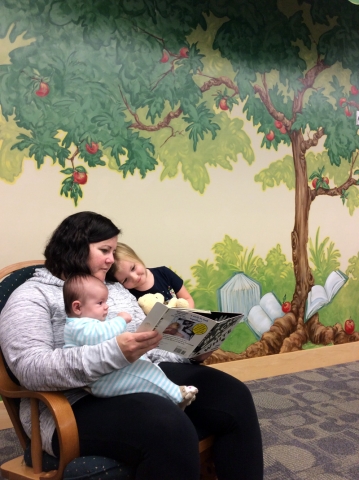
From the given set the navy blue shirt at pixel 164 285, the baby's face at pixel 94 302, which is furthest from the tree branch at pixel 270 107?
the baby's face at pixel 94 302

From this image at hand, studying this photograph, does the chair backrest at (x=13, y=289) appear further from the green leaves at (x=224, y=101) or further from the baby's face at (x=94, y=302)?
the green leaves at (x=224, y=101)

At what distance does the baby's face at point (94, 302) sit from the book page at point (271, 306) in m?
2.10

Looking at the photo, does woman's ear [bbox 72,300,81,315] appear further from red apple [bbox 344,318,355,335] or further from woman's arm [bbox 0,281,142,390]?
red apple [bbox 344,318,355,335]

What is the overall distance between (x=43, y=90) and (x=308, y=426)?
2326mm

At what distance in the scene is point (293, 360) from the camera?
3500 millimetres

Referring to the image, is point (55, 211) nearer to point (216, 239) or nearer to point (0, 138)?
point (0, 138)

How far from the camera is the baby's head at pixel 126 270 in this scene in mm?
1894

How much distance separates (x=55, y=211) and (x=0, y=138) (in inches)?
18.8

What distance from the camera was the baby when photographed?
1.39 meters

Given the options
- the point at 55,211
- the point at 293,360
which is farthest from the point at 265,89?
the point at 293,360

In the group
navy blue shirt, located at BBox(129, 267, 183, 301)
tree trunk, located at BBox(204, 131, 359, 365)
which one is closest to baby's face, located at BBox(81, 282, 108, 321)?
navy blue shirt, located at BBox(129, 267, 183, 301)

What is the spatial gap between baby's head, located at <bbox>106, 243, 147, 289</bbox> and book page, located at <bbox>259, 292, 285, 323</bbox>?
5.30ft

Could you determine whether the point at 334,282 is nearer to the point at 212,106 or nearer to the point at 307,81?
the point at 307,81

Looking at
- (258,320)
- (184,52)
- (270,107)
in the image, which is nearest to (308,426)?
(258,320)
